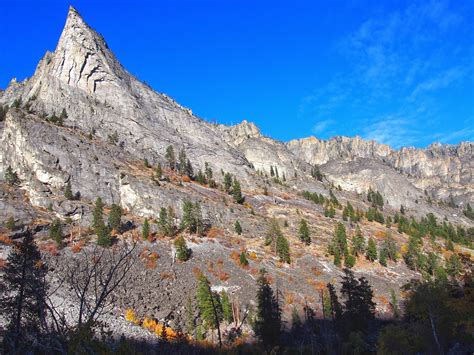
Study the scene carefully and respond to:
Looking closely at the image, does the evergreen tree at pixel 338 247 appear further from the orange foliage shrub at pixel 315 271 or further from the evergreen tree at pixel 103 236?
the evergreen tree at pixel 103 236

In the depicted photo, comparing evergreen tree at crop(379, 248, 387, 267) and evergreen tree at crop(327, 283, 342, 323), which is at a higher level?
evergreen tree at crop(379, 248, 387, 267)

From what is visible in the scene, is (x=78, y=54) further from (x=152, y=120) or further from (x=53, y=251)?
(x=53, y=251)

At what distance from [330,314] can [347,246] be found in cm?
3285

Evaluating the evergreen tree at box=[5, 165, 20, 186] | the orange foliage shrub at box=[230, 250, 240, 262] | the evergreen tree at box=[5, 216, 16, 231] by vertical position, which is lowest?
the orange foliage shrub at box=[230, 250, 240, 262]

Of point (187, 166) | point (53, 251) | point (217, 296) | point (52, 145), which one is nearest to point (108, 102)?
point (187, 166)

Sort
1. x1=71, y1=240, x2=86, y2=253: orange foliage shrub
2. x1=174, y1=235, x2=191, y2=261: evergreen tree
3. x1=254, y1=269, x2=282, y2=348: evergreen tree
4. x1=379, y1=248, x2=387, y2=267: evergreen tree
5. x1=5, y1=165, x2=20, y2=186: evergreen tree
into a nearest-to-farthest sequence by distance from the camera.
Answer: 1. x1=254, y1=269, x2=282, y2=348: evergreen tree
2. x1=71, y1=240, x2=86, y2=253: orange foliage shrub
3. x1=174, y1=235, x2=191, y2=261: evergreen tree
4. x1=379, y1=248, x2=387, y2=267: evergreen tree
5. x1=5, y1=165, x2=20, y2=186: evergreen tree

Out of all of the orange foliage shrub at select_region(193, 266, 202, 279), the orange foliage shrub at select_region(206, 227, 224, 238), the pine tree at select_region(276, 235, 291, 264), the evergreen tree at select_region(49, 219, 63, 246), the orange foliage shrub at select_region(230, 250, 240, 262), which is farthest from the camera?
the orange foliage shrub at select_region(206, 227, 224, 238)

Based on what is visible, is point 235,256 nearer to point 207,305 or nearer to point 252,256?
point 252,256

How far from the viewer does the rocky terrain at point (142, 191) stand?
211 ft

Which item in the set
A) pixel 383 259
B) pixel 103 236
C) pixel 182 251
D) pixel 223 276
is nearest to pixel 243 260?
pixel 223 276

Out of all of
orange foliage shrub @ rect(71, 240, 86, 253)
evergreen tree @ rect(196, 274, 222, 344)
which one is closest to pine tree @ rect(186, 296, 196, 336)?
evergreen tree @ rect(196, 274, 222, 344)

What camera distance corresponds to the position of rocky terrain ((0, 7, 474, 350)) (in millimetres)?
64375

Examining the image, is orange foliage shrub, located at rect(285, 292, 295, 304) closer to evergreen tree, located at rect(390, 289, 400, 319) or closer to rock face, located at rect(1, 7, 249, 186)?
evergreen tree, located at rect(390, 289, 400, 319)

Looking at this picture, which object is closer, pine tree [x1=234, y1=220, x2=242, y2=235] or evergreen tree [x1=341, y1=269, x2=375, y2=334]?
evergreen tree [x1=341, y1=269, x2=375, y2=334]
